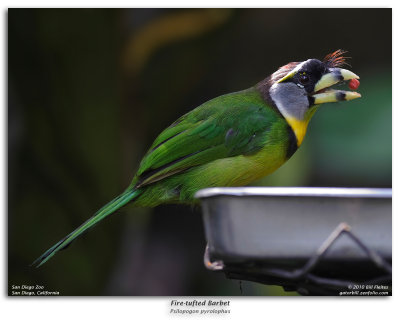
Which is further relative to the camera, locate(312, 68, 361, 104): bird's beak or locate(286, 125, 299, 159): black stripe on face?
locate(286, 125, 299, 159): black stripe on face

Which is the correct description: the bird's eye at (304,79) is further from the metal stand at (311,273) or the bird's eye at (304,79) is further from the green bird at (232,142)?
the metal stand at (311,273)

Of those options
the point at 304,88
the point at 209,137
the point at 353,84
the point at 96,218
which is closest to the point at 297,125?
the point at 304,88

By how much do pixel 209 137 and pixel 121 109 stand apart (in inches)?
51.0

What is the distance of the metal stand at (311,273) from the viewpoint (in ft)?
6.11

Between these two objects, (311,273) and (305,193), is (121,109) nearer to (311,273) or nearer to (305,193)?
(311,273)

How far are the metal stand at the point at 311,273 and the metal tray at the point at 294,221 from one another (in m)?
0.03

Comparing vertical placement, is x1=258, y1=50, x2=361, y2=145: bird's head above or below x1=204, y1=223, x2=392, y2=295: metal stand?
A: above

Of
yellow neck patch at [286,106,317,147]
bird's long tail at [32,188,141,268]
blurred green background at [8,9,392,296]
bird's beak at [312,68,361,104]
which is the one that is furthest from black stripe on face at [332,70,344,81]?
bird's long tail at [32,188,141,268]

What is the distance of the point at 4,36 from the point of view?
333cm

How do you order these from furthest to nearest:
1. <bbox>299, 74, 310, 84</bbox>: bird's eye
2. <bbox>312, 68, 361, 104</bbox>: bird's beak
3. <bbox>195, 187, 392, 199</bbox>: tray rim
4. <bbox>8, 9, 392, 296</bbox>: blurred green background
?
1. <bbox>8, 9, 392, 296</bbox>: blurred green background
2. <bbox>299, 74, 310, 84</bbox>: bird's eye
3. <bbox>312, 68, 361, 104</bbox>: bird's beak
4. <bbox>195, 187, 392, 199</bbox>: tray rim

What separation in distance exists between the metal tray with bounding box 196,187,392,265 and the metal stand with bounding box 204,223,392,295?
→ 31mm

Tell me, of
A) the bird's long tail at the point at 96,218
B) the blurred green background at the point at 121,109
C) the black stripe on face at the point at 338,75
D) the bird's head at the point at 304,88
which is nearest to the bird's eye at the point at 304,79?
the bird's head at the point at 304,88

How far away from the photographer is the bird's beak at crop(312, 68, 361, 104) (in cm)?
304

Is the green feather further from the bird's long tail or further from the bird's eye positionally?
the bird's eye
